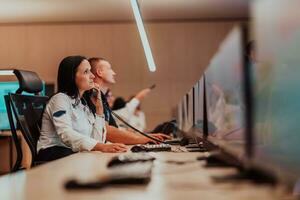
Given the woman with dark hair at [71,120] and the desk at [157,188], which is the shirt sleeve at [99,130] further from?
the desk at [157,188]

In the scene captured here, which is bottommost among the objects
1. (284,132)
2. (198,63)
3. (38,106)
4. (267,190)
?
(267,190)

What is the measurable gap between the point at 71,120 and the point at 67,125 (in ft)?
0.27

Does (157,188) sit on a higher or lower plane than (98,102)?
lower

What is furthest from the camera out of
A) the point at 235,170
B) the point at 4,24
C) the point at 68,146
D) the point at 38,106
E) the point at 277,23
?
the point at 4,24

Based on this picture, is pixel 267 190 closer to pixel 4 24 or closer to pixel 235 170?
pixel 235 170

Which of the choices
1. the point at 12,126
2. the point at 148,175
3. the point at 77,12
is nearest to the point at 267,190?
the point at 148,175

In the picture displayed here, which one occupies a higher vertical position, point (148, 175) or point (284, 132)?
point (284, 132)

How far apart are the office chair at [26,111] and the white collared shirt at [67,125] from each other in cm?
9

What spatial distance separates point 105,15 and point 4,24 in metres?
1.69

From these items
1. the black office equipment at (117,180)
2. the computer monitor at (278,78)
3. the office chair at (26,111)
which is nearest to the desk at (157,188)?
the black office equipment at (117,180)

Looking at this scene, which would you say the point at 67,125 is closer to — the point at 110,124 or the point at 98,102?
the point at 98,102

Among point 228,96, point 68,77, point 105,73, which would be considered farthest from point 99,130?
point 228,96

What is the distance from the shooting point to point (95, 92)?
289cm

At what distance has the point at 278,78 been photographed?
1.28 meters
